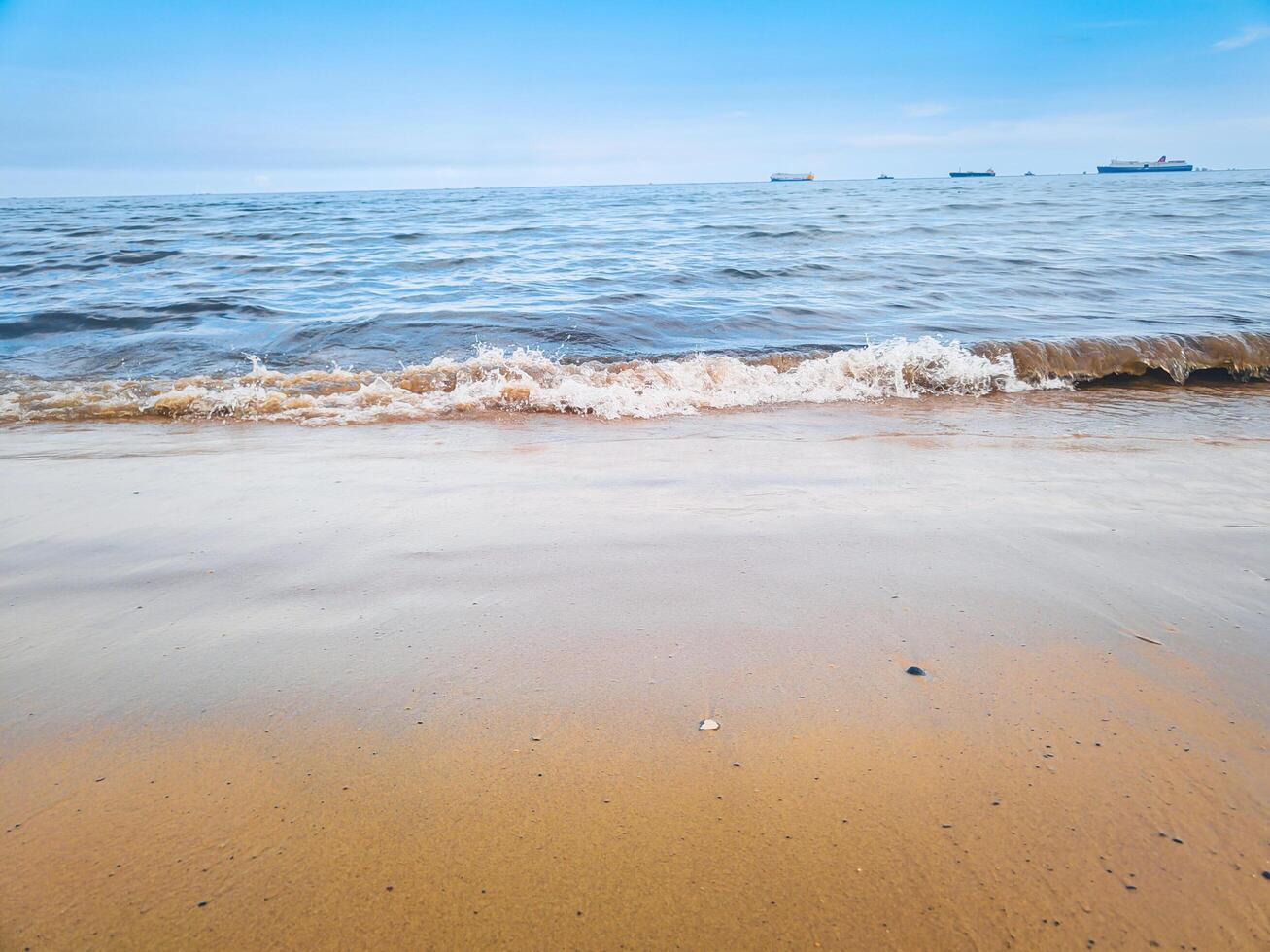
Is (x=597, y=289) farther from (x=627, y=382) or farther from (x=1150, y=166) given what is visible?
(x=1150, y=166)

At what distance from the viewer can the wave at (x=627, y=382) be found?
4656 mm

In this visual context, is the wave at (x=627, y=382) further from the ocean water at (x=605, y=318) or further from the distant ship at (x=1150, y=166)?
the distant ship at (x=1150, y=166)

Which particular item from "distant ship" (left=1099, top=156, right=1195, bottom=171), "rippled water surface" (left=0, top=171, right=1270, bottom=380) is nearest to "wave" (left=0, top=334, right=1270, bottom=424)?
"rippled water surface" (left=0, top=171, right=1270, bottom=380)

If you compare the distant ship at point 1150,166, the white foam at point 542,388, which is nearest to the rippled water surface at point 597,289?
the white foam at point 542,388

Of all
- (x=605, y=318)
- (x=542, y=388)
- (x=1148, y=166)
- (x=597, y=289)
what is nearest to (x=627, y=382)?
(x=542, y=388)

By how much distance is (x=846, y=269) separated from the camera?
1055 cm

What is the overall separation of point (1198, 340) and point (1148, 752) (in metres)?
6.25

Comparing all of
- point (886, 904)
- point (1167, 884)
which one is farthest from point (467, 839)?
point (1167, 884)

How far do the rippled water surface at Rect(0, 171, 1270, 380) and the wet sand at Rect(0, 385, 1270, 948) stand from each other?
12.9ft

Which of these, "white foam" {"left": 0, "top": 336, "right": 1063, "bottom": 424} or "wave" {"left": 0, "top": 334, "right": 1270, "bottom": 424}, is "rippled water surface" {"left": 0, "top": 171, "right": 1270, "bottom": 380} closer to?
"wave" {"left": 0, "top": 334, "right": 1270, "bottom": 424}

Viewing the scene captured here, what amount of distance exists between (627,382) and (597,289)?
14.0 ft

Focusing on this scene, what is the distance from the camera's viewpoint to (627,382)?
17.1 feet

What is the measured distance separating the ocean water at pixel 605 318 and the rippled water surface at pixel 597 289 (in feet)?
0.17

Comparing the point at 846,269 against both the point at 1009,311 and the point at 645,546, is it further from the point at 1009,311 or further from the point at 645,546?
the point at 645,546
